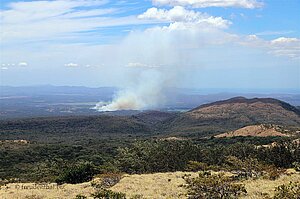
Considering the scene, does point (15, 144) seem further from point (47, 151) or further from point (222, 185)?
point (222, 185)

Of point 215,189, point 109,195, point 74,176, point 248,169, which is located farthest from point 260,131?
point 109,195

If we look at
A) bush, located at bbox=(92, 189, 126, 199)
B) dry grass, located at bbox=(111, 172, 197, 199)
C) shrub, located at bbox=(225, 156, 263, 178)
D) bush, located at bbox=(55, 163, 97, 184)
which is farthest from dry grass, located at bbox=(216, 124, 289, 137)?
bush, located at bbox=(92, 189, 126, 199)

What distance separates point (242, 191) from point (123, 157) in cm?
3498

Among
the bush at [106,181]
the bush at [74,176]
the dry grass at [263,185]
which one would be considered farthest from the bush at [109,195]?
the bush at [74,176]

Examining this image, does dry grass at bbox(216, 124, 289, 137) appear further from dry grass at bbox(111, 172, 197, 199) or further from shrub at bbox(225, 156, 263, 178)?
dry grass at bbox(111, 172, 197, 199)

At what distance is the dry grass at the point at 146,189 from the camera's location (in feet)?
74.8

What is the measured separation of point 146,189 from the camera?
2542 centimetres

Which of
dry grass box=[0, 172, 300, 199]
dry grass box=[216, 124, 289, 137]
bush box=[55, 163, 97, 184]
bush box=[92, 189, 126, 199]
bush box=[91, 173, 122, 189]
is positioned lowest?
dry grass box=[216, 124, 289, 137]

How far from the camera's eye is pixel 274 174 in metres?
25.7

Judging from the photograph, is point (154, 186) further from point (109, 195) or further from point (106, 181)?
point (109, 195)

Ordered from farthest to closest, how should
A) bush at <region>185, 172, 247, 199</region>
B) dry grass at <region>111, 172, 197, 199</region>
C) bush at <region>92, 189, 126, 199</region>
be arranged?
dry grass at <region>111, 172, 197, 199</region>, bush at <region>185, 172, 247, 199</region>, bush at <region>92, 189, 126, 199</region>

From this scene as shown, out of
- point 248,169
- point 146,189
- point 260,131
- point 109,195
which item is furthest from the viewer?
point 260,131

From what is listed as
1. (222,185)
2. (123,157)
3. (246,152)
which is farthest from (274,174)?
(123,157)

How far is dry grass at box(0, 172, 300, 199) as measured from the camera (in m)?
22.8
